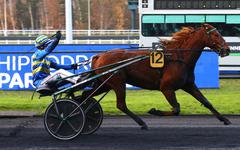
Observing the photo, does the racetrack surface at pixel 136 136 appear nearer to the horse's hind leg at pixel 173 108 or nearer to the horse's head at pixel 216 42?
the horse's hind leg at pixel 173 108

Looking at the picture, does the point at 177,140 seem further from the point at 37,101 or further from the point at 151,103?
the point at 37,101

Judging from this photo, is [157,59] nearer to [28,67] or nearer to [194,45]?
[194,45]

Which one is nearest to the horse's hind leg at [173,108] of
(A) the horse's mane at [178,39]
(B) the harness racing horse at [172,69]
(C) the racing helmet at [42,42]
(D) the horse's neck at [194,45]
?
(B) the harness racing horse at [172,69]

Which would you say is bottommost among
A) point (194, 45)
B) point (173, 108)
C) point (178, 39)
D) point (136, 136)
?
point (136, 136)

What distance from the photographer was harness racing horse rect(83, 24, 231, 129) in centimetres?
936

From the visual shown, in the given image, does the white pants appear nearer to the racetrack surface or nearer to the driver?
the driver

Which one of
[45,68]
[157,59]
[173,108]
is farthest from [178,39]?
[45,68]

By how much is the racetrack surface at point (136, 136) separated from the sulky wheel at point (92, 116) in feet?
0.57

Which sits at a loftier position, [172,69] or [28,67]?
[172,69]

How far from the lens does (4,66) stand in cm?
1881

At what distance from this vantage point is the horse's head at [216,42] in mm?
9547

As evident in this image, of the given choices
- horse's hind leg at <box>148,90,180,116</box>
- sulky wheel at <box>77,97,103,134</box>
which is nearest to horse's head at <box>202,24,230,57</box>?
horse's hind leg at <box>148,90,180,116</box>

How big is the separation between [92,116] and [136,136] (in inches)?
36.1

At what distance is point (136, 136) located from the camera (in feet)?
31.1
